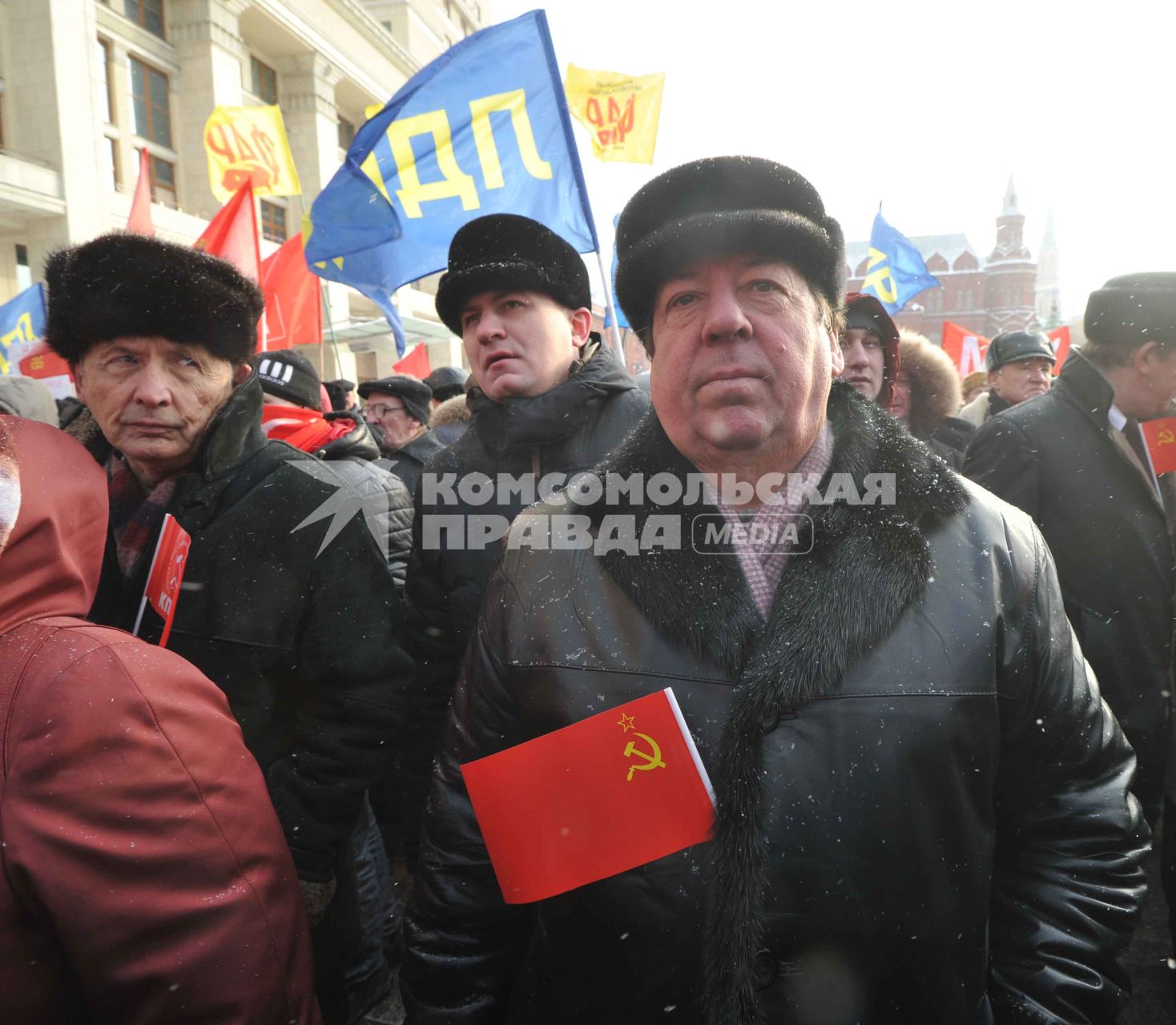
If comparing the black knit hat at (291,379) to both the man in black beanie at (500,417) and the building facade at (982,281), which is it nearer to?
the man in black beanie at (500,417)

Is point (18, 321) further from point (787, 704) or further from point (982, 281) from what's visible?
point (982, 281)

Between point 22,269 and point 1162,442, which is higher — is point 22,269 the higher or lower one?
the higher one

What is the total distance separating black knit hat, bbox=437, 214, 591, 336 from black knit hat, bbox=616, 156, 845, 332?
3.28ft

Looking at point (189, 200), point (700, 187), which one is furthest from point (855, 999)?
point (189, 200)

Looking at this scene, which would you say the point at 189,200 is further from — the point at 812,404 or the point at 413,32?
the point at 812,404

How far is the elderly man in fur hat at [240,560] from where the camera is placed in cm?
176

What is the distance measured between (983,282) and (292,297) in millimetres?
69779

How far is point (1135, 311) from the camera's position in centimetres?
260

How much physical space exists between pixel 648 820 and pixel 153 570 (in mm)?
1308

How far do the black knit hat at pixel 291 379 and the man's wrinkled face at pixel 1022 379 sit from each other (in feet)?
14.7

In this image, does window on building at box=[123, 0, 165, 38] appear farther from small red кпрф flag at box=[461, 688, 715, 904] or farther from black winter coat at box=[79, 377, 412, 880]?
small red кпрф flag at box=[461, 688, 715, 904]

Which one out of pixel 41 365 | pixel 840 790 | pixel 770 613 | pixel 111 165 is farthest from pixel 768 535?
pixel 111 165

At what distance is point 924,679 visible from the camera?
112 centimetres

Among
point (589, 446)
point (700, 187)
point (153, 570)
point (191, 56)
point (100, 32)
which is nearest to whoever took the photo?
point (700, 187)
